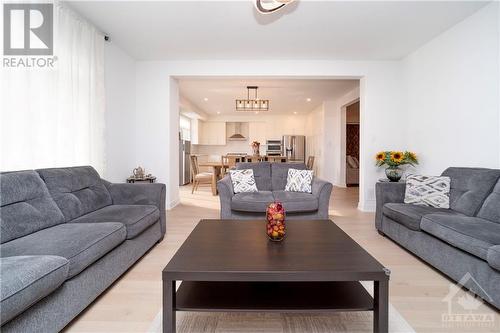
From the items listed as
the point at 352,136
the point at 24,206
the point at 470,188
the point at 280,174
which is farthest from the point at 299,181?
the point at 352,136

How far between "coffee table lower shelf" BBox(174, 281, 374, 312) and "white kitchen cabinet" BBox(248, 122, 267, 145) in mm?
8768

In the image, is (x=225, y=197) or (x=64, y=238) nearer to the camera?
(x=64, y=238)

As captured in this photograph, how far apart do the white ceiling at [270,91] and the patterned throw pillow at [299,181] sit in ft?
7.68

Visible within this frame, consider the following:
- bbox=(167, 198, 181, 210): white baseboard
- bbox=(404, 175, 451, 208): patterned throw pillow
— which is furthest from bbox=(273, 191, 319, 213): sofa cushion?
bbox=(167, 198, 181, 210): white baseboard

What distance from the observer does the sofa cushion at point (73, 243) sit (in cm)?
150

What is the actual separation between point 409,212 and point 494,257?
1.01m

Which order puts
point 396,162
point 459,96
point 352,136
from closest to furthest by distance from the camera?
point 459,96 → point 396,162 → point 352,136

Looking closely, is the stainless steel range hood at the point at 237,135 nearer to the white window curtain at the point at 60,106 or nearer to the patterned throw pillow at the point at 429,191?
the white window curtain at the point at 60,106

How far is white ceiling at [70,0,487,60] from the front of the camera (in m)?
2.92

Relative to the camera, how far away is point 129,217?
2.32 meters

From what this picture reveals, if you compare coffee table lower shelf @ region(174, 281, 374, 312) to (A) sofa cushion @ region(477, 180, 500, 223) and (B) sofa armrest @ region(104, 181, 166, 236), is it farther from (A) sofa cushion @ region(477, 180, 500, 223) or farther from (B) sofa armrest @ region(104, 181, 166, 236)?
(A) sofa cushion @ region(477, 180, 500, 223)

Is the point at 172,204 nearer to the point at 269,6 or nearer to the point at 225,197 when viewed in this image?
the point at 225,197

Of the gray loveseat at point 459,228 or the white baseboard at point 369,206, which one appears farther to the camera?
the white baseboard at point 369,206

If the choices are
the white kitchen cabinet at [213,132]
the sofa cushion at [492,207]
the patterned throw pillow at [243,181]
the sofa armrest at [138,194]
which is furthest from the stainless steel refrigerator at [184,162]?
the sofa cushion at [492,207]
